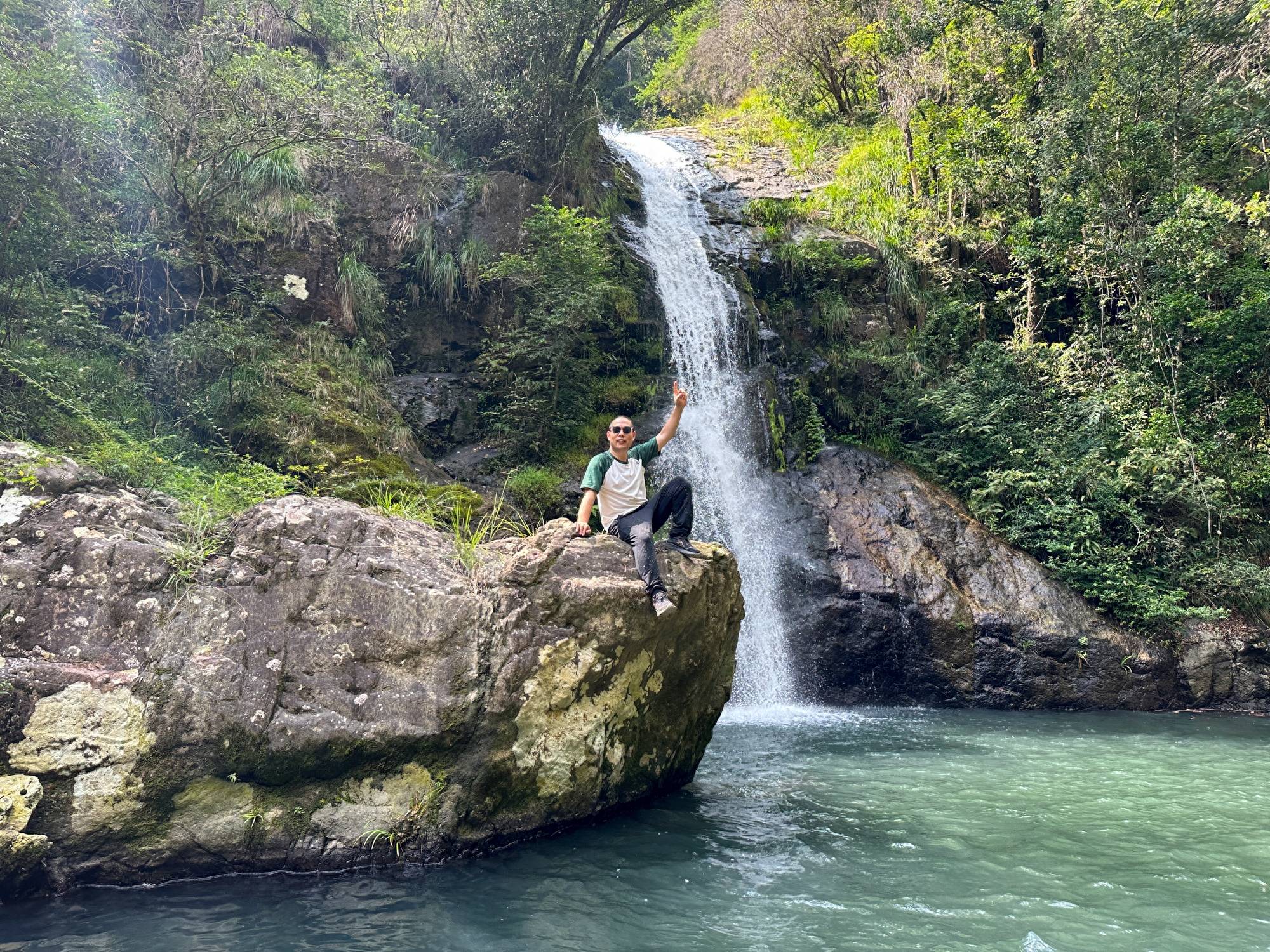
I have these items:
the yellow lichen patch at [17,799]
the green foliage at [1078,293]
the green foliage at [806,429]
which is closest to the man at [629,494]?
the yellow lichen patch at [17,799]

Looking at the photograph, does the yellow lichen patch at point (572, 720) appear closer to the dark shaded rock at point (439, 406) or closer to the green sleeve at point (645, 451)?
the green sleeve at point (645, 451)

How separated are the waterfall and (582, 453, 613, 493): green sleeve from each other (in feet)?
15.1

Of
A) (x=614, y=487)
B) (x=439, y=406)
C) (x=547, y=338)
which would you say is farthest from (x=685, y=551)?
(x=439, y=406)

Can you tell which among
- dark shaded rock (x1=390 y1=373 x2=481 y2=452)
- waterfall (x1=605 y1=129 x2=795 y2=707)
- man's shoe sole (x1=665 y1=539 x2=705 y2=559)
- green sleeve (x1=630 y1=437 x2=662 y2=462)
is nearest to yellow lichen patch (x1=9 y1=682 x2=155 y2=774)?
man's shoe sole (x1=665 y1=539 x2=705 y2=559)

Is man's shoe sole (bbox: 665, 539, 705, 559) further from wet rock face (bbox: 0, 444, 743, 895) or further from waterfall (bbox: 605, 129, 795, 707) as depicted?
waterfall (bbox: 605, 129, 795, 707)

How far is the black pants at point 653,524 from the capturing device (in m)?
6.05

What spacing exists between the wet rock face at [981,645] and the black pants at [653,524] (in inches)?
231

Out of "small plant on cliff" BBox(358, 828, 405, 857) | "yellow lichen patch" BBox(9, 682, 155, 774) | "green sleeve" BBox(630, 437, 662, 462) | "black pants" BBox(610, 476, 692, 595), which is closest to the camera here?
"yellow lichen patch" BBox(9, 682, 155, 774)

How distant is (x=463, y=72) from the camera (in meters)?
15.7

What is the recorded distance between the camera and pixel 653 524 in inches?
256

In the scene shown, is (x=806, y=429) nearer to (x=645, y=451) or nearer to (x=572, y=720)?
(x=645, y=451)

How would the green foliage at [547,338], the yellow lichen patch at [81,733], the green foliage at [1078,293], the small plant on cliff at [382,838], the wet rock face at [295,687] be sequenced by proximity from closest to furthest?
the yellow lichen patch at [81,733], the wet rock face at [295,687], the small plant on cliff at [382,838], the green foliage at [1078,293], the green foliage at [547,338]

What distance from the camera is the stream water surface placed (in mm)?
4301

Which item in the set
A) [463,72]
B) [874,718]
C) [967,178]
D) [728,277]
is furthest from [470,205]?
[874,718]
